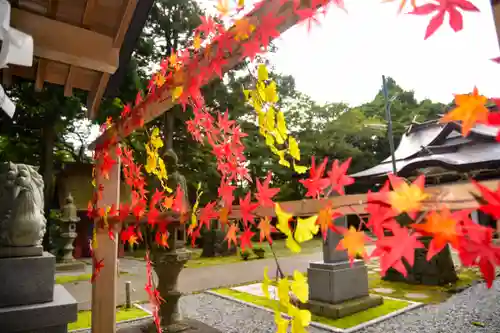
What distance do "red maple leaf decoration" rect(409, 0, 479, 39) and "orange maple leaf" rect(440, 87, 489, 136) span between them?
0.47 feet

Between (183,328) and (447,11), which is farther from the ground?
(447,11)

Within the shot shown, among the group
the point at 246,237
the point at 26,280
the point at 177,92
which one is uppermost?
the point at 177,92

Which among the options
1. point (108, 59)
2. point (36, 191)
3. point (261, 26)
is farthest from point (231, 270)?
point (261, 26)

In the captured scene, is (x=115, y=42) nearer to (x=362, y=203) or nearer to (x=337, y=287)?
(x=362, y=203)

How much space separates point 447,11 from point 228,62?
946 millimetres

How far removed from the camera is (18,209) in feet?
8.84

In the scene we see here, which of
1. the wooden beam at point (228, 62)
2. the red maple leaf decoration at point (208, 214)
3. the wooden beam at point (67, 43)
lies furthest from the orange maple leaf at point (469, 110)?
the wooden beam at point (67, 43)

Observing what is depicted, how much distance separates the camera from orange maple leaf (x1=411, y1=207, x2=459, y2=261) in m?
0.62

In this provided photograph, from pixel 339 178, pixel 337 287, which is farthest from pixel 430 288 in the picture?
pixel 339 178

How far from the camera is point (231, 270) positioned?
9398mm

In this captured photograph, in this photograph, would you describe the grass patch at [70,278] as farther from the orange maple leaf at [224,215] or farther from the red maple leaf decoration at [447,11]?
the red maple leaf decoration at [447,11]

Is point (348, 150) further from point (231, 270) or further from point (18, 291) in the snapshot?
point (18, 291)

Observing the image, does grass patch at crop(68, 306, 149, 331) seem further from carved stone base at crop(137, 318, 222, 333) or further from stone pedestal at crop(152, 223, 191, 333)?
stone pedestal at crop(152, 223, 191, 333)

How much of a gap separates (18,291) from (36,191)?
834 mm
